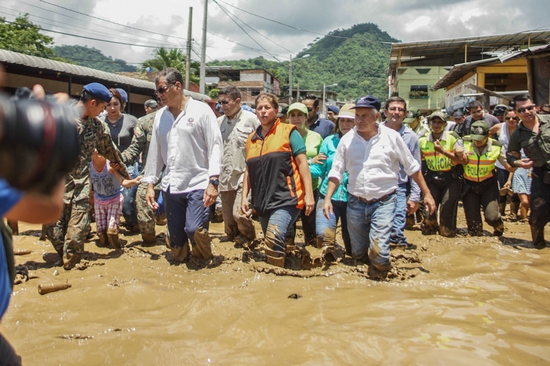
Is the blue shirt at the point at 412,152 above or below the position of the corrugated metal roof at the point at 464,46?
below

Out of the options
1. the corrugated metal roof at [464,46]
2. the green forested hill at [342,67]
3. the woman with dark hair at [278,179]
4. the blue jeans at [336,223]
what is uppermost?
the green forested hill at [342,67]

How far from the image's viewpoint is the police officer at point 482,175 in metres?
6.86

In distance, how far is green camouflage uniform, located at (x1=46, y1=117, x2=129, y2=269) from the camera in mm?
4859

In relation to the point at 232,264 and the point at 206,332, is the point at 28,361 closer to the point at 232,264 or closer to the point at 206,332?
the point at 206,332

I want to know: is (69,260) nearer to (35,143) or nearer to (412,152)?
(35,143)

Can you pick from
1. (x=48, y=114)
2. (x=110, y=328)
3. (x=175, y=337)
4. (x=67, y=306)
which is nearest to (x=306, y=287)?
(x=175, y=337)

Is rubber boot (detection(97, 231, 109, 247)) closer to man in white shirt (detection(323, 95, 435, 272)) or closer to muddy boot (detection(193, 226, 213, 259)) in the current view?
muddy boot (detection(193, 226, 213, 259))

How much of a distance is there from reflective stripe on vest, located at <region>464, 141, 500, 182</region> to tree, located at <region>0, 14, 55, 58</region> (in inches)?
1262

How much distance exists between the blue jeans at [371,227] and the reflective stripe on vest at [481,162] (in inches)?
104

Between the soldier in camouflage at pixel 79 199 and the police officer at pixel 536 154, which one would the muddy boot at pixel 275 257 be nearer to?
the soldier in camouflage at pixel 79 199

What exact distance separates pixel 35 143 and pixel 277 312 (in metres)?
2.82

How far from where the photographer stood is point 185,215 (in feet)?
16.6

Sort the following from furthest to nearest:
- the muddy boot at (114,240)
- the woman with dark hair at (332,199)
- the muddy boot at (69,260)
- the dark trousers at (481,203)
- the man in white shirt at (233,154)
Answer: the dark trousers at (481,203)
the man in white shirt at (233,154)
the muddy boot at (114,240)
the woman with dark hair at (332,199)
the muddy boot at (69,260)

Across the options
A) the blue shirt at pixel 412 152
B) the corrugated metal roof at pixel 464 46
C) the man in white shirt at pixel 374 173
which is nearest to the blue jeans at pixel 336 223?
the man in white shirt at pixel 374 173
